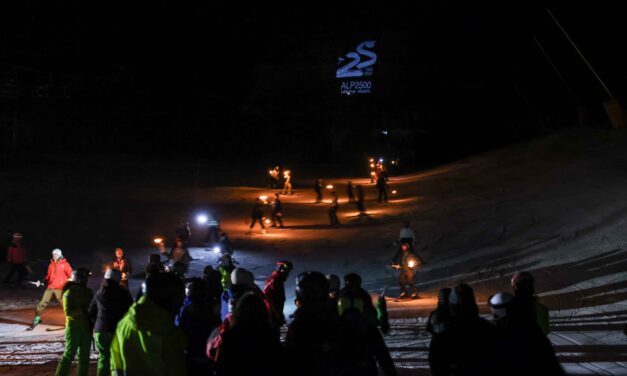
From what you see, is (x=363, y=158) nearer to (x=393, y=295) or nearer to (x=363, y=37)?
(x=363, y=37)

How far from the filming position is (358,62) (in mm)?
59531

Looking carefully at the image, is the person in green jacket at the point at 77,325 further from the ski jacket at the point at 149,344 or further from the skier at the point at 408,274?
the skier at the point at 408,274

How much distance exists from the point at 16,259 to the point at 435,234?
1099 centimetres

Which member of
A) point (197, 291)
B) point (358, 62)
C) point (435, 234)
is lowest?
point (197, 291)

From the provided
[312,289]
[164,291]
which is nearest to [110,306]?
[164,291]

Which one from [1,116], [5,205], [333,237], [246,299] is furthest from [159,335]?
[1,116]

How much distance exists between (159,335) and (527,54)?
40260mm

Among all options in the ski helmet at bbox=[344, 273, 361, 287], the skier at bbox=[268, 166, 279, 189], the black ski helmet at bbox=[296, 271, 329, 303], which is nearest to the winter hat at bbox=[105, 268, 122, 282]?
the ski helmet at bbox=[344, 273, 361, 287]

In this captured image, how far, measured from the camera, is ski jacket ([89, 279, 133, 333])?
5.84 meters

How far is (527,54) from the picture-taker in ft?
132

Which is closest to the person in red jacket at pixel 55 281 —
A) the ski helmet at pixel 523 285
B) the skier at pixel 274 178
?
the ski helmet at pixel 523 285

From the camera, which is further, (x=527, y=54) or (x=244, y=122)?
(x=244, y=122)

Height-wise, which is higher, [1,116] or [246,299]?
[1,116]

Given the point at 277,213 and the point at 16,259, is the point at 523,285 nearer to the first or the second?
the point at 16,259
